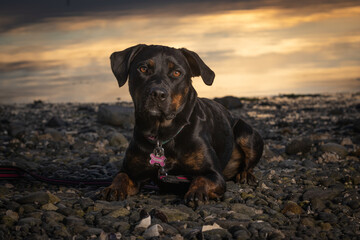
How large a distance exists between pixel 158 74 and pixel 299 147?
534 cm


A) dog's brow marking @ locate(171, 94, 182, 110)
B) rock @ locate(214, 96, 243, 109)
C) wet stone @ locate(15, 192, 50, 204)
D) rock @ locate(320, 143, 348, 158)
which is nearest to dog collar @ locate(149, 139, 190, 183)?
dog's brow marking @ locate(171, 94, 182, 110)

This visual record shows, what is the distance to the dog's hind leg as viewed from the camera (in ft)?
23.6

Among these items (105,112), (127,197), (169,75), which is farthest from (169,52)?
(105,112)

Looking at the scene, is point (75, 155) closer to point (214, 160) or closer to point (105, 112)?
point (214, 160)

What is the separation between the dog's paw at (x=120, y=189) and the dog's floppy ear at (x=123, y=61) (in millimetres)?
1274

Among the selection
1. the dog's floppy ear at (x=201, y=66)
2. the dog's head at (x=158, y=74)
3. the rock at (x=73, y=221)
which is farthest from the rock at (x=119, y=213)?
the dog's floppy ear at (x=201, y=66)

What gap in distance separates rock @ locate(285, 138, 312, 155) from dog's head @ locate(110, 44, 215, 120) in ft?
15.1

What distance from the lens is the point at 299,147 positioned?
32.4 feet

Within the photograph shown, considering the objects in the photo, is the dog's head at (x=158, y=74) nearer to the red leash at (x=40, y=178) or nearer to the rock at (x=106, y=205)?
the rock at (x=106, y=205)

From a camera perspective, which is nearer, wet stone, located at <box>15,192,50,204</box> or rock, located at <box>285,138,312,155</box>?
wet stone, located at <box>15,192,50,204</box>

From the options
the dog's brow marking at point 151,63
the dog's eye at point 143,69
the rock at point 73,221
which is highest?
the dog's brow marking at point 151,63

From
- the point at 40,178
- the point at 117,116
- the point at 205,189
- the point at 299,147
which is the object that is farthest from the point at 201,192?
the point at 117,116

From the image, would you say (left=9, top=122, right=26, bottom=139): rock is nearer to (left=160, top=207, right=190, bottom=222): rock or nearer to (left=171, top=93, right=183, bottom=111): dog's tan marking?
(left=171, top=93, right=183, bottom=111): dog's tan marking

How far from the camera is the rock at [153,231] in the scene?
4.21 meters
